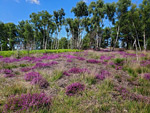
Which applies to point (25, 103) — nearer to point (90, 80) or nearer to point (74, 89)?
point (74, 89)

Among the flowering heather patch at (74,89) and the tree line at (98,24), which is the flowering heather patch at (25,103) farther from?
the tree line at (98,24)

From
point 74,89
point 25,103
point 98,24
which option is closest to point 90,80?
point 74,89

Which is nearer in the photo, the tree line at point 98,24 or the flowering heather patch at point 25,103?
the flowering heather patch at point 25,103

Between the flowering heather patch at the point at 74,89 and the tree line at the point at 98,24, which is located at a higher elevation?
the tree line at the point at 98,24

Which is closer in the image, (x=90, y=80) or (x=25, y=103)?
(x=25, y=103)

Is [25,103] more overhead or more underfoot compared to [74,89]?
more overhead

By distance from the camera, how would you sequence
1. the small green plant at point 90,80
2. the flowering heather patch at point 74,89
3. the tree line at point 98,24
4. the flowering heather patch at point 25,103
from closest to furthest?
1. the flowering heather patch at point 25,103
2. the flowering heather patch at point 74,89
3. the small green plant at point 90,80
4. the tree line at point 98,24

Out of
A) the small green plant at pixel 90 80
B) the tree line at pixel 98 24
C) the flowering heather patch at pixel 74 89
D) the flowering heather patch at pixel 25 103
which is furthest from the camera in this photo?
the tree line at pixel 98 24

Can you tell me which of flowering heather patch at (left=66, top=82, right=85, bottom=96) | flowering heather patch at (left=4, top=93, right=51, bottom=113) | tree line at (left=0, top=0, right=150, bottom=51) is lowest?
flowering heather patch at (left=66, top=82, right=85, bottom=96)

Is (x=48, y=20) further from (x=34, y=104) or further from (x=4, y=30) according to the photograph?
(x=34, y=104)

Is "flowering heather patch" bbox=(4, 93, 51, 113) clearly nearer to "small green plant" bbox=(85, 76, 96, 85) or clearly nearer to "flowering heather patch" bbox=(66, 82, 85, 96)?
"flowering heather patch" bbox=(66, 82, 85, 96)

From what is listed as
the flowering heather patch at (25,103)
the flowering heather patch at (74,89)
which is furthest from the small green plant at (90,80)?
the flowering heather patch at (25,103)

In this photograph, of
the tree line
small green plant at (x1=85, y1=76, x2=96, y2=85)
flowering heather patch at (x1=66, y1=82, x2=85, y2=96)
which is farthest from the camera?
the tree line

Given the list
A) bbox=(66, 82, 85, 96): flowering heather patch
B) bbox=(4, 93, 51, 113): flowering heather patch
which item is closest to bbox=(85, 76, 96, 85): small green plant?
bbox=(66, 82, 85, 96): flowering heather patch
